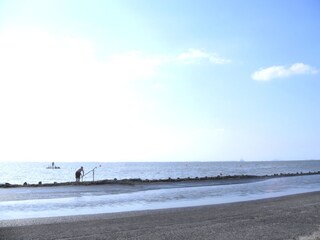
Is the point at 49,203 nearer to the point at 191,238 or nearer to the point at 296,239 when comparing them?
the point at 191,238

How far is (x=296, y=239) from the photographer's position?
1222 centimetres

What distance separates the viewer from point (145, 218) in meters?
17.0

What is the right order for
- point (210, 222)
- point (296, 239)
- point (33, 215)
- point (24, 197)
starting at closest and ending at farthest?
point (296, 239), point (210, 222), point (33, 215), point (24, 197)

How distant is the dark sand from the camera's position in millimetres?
12977

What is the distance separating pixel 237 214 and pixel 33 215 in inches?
356

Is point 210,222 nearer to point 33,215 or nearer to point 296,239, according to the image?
point 296,239

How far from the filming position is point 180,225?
15.0 m

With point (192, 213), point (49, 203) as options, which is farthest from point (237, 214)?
point (49, 203)

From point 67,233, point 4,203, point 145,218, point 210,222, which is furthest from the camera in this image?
point 4,203

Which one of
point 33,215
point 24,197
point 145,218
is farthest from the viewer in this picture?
point 24,197

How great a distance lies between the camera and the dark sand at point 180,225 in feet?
42.6

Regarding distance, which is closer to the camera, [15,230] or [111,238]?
[111,238]

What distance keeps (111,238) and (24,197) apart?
16077 mm

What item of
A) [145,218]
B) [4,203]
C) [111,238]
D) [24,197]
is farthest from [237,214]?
[24,197]
